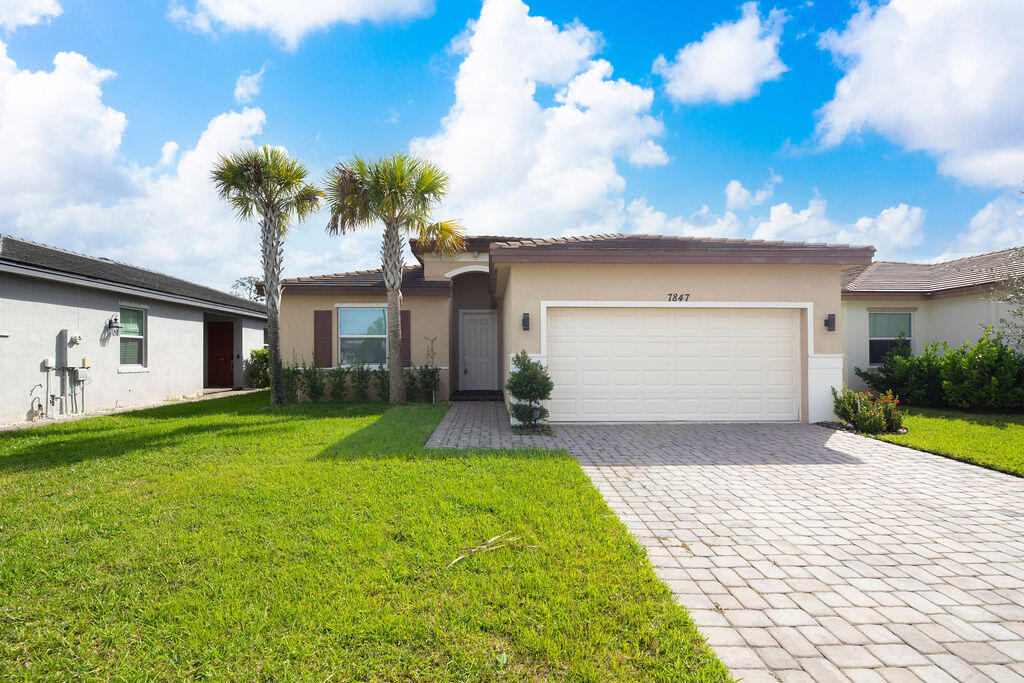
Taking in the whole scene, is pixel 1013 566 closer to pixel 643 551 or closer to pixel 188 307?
pixel 643 551

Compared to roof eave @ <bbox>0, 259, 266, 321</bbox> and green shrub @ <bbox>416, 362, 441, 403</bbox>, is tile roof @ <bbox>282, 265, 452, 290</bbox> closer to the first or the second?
green shrub @ <bbox>416, 362, 441, 403</bbox>

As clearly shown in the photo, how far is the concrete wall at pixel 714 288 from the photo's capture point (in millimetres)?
8617

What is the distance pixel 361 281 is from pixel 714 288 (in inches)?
348

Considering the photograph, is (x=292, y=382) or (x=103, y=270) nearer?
(x=103, y=270)

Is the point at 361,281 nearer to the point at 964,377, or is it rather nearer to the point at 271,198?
the point at 271,198

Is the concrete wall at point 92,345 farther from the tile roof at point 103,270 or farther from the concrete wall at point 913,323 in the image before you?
the concrete wall at point 913,323

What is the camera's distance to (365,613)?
2.57 m

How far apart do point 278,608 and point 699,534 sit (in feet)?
10.2

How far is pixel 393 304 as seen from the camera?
36.1ft

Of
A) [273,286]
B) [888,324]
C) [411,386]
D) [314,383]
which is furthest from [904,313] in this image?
[273,286]

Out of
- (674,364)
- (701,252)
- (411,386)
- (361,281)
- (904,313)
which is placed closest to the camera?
(701,252)

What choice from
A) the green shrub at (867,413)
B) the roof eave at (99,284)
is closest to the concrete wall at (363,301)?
the roof eave at (99,284)

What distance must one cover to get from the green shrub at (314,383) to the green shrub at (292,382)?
17 centimetres

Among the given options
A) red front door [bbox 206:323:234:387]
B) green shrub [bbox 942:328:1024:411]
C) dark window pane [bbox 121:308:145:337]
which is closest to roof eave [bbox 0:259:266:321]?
dark window pane [bbox 121:308:145:337]
